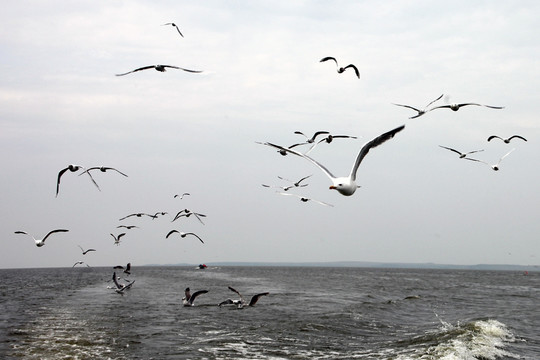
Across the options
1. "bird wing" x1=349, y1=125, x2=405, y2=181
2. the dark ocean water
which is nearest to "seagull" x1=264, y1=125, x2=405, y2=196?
"bird wing" x1=349, y1=125, x2=405, y2=181

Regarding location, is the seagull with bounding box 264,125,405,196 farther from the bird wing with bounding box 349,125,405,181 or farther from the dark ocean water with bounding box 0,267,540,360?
the dark ocean water with bounding box 0,267,540,360

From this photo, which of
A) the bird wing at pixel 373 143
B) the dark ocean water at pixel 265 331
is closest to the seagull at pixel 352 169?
the bird wing at pixel 373 143

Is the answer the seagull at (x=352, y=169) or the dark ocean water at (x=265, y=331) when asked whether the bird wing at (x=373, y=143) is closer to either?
the seagull at (x=352, y=169)

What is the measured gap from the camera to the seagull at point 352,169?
8992mm

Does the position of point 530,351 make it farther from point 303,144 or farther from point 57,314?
point 57,314

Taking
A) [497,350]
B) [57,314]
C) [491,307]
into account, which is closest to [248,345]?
[497,350]

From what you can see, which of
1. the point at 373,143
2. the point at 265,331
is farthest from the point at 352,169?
the point at 265,331

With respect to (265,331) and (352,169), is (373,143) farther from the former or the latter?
(265,331)

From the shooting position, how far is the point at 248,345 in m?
20.5

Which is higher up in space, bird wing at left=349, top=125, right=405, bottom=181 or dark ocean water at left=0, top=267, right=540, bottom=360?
bird wing at left=349, top=125, right=405, bottom=181

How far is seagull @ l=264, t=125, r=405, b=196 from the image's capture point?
8992 mm

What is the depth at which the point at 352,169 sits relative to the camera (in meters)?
9.35

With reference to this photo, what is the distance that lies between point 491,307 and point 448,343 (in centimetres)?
1775

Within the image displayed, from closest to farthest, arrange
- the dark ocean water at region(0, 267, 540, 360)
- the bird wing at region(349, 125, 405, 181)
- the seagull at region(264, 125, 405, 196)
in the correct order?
the seagull at region(264, 125, 405, 196)
the bird wing at region(349, 125, 405, 181)
the dark ocean water at region(0, 267, 540, 360)
